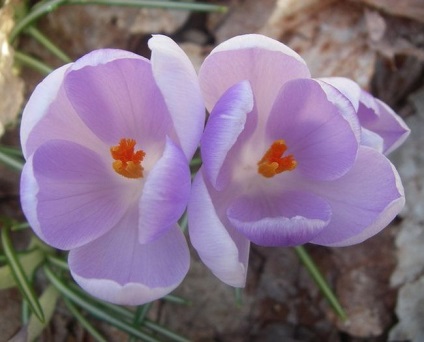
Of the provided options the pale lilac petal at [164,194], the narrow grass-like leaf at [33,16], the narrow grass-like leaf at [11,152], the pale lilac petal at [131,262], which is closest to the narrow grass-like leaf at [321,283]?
the pale lilac petal at [131,262]

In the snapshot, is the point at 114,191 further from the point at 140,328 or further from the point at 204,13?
the point at 204,13

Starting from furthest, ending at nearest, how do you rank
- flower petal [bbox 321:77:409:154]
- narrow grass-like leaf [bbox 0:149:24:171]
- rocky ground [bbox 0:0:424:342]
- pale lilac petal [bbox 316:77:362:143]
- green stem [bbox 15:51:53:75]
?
rocky ground [bbox 0:0:424:342], green stem [bbox 15:51:53:75], narrow grass-like leaf [bbox 0:149:24:171], flower petal [bbox 321:77:409:154], pale lilac petal [bbox 316:77:362:143]

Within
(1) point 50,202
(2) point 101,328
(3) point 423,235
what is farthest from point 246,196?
(3) point 423,235

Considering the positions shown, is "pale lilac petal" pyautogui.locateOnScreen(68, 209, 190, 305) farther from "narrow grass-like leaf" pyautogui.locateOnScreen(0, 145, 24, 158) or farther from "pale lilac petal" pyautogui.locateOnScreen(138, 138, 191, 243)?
"narrow grass-like leaf" pyautogui.locateOnScreen(0, 145, 24, 158)

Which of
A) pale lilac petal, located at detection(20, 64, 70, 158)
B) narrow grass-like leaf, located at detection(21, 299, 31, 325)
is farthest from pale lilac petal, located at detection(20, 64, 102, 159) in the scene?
narrow grass-like leaf, located at detection(21, 299, 31, 325)

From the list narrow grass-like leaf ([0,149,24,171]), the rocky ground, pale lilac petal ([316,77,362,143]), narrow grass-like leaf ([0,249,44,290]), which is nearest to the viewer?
pale lilac petal ([316,77,362,143])
